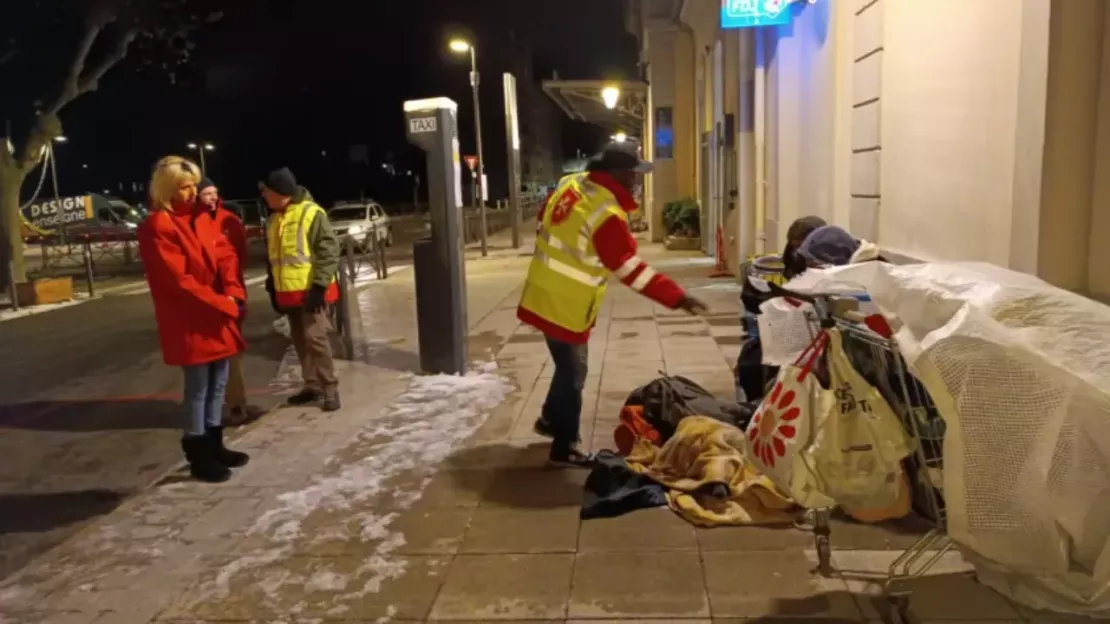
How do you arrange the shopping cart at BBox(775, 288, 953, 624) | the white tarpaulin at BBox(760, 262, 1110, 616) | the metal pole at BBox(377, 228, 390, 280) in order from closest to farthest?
the white tarpaulin at BBox(760, 262, 1110, 616)
the shopping cart at BBox(775, 288, 953, 624)
the metal pole at BBox(377, 228, 390, 280)

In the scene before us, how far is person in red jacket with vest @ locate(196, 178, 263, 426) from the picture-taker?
19.5 ft

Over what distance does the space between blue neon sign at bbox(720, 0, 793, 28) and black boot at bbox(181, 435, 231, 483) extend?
7031mm

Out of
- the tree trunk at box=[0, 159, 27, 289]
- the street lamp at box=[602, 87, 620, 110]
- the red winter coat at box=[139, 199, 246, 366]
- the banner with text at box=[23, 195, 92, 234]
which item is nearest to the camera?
the red winter coat at box=[139, 199, 246, 366]

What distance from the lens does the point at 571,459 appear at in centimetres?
523

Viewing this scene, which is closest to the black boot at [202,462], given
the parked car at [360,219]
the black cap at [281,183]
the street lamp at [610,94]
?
the black cap at [281,183]

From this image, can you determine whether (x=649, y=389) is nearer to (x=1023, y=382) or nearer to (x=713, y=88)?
(x=1023, y=382)

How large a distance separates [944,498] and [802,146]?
768 cm

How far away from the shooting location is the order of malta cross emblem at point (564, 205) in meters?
4.88

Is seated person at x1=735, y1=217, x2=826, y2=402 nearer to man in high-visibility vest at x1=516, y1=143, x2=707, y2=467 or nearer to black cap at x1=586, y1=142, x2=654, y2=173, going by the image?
man in high-visibility vest at x1=516, y1=143, x2=707, y2=467

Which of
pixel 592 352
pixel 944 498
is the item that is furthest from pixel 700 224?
pixel 944 498

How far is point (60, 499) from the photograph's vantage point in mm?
5398

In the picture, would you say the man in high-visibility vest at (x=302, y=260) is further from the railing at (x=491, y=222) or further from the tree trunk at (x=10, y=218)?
the tree trunk at (x=10, y=218)

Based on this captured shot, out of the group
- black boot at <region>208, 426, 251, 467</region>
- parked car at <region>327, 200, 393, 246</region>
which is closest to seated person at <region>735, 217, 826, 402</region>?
black boot at <region>208, 426, 251, 467</region>

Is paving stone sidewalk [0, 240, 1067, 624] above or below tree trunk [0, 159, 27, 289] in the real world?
below
